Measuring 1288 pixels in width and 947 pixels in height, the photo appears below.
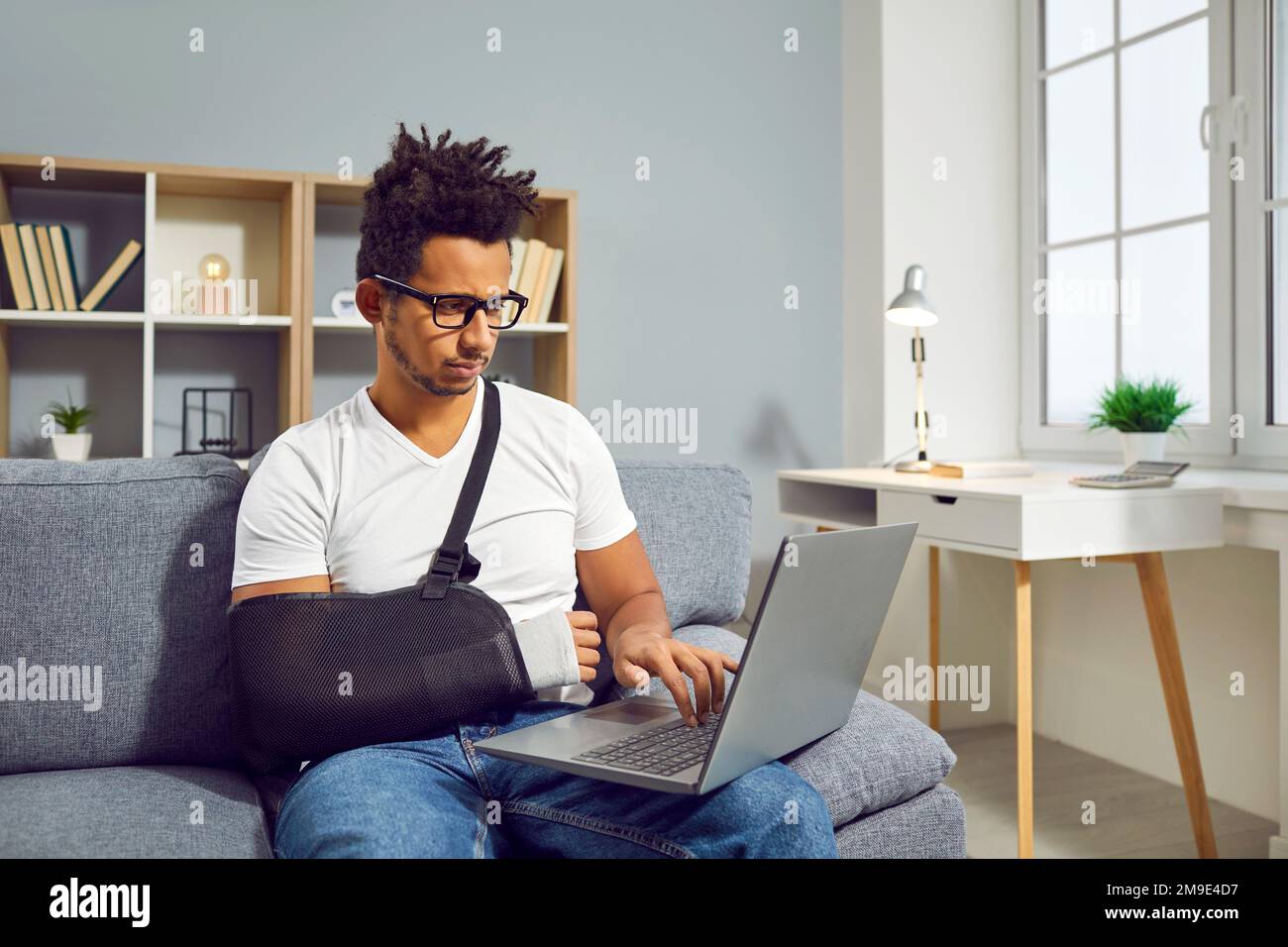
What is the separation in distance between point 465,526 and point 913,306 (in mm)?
1579

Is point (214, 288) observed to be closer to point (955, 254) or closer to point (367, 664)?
point (367, 664)

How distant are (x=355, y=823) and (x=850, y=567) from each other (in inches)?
21.0

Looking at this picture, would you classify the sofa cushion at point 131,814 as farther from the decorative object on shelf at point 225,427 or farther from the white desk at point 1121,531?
the decorative object on shelf at point 225,427

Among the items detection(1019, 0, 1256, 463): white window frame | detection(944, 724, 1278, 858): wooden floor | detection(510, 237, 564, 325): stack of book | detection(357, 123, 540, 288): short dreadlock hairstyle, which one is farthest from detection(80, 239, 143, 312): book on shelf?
detection(1019, 0, 1256, 463): white window frame

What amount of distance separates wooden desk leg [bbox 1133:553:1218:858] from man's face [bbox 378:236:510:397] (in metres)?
1.44

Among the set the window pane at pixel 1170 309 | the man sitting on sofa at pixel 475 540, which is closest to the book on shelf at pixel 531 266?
the man sitting on sofa at pixel 475 540

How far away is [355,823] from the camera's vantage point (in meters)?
0.99

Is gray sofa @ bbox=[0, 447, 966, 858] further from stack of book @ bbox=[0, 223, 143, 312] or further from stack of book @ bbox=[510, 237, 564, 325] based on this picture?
stack of book @ bbox=[510, 237, 564, 325]

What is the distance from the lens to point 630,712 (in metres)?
1.24

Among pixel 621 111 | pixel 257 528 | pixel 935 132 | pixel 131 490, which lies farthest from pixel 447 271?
pixel 935 132

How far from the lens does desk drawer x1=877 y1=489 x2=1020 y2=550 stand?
6.35ft

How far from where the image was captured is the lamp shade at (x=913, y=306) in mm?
2523
